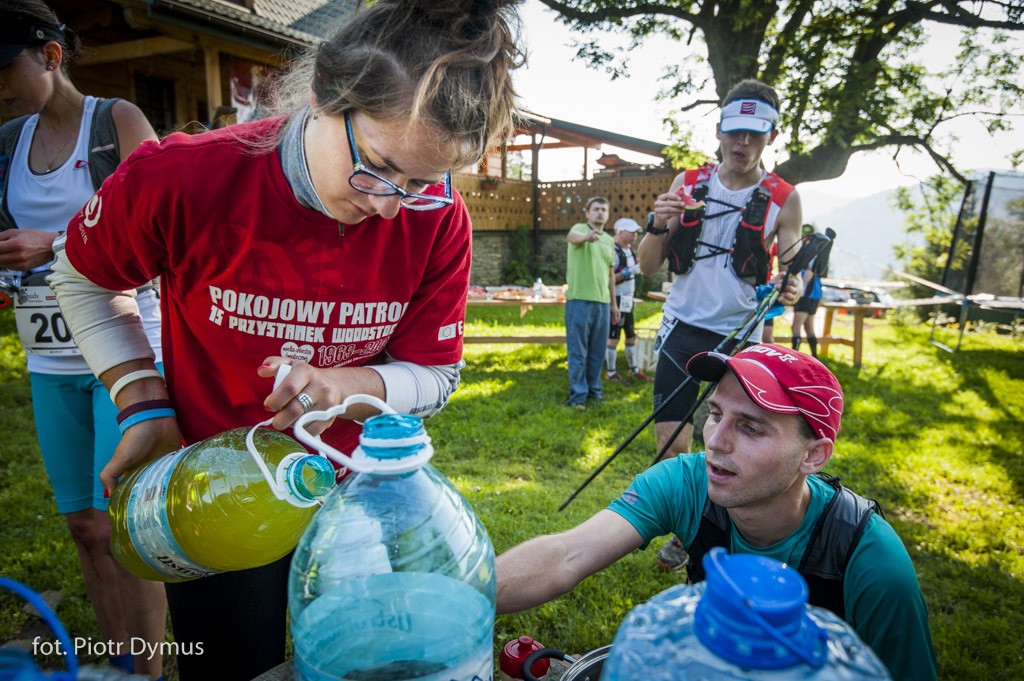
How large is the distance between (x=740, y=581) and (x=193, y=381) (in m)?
1.38

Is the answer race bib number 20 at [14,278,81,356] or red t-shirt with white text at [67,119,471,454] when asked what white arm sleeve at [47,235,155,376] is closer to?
red t-shirt with white text at [67,119,471,454]

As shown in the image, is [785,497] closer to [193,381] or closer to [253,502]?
[253,502]

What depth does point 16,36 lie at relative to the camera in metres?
1.99

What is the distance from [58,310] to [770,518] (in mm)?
2440

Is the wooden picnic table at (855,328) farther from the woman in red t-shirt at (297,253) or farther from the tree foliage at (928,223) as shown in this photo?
the woman in red t-shirt at (297,253)

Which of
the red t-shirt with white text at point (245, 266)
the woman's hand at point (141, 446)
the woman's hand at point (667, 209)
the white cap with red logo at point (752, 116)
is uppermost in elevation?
the white cap with red logo at point (752, 116)

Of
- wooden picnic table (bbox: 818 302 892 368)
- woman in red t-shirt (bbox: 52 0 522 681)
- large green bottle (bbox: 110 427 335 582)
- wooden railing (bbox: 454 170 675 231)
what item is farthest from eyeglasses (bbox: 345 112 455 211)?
wooden railing (bbox: 454 170 675 231)

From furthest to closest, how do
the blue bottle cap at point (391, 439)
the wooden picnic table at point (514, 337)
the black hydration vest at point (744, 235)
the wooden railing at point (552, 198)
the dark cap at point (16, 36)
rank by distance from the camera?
the wooden railing at point (552, 198), the wooden picnic table at point (514, 337), the black hydration vest at point (744, 235), the dark cap at point (16, 36), the blue bottle cap at point (391, 439)

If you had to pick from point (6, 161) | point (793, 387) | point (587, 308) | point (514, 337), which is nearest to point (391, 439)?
point (793, 387)

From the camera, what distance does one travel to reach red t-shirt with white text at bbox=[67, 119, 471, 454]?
1376 mm

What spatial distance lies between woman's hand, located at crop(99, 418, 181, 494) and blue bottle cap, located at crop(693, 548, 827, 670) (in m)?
1.28

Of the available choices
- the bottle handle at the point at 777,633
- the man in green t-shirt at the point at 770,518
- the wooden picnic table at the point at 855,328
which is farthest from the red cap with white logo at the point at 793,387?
the wooden picnic table at the point at 855,328

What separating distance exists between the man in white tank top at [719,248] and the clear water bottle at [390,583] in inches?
103

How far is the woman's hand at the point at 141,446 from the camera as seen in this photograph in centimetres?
137
